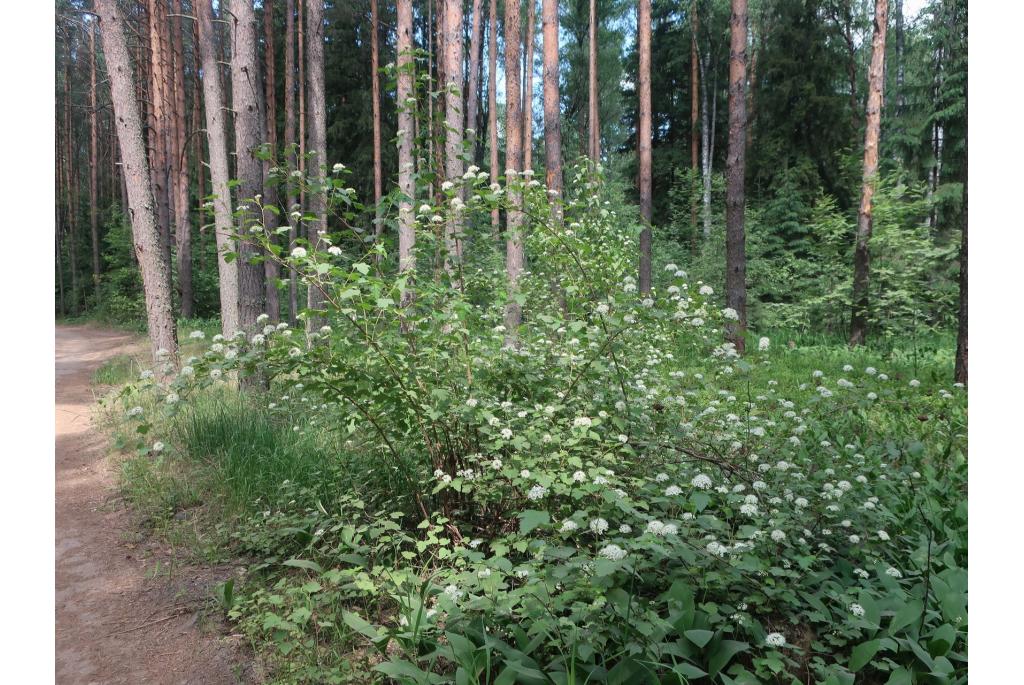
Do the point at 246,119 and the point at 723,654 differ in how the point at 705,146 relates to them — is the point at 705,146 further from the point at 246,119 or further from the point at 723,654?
the point at 723,654

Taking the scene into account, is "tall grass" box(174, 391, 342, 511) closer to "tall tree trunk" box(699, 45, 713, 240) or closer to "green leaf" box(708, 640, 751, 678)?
"green leaf" box(708, 640, 751, 678)

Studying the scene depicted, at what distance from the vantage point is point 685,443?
2760 mm

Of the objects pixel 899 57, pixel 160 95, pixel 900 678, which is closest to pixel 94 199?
pixel 160 95

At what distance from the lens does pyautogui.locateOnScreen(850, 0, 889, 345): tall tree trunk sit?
7844 mm

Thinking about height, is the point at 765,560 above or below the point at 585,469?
below

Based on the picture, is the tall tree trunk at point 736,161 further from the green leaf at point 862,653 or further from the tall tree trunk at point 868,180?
the green leaf at point 862,653

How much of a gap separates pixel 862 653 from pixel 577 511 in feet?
3.23

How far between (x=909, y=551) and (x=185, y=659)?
2.80 meters

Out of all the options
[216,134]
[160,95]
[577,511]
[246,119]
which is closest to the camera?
[577,511]

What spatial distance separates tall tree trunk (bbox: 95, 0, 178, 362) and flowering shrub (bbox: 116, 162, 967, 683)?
318cm

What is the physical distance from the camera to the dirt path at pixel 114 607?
2008 mm


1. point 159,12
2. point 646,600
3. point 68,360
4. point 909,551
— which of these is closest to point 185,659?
point 646,600

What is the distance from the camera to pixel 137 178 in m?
5.21

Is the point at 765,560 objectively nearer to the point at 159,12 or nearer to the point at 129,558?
the point at 129,558
